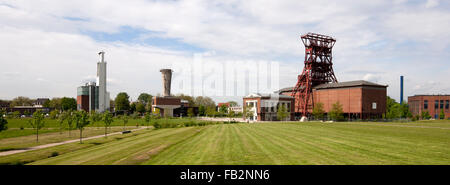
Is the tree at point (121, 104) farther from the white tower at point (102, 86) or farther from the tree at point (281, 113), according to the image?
the tree at point (281, 113)

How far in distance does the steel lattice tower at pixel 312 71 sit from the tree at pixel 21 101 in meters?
175

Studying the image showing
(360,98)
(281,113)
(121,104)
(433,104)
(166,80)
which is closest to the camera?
(281,113)

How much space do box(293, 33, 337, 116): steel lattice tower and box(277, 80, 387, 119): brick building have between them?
8.77 m

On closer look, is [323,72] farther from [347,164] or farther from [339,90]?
[347,164]

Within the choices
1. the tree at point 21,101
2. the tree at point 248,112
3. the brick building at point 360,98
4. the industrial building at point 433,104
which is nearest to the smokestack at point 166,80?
the tree at point 248,112

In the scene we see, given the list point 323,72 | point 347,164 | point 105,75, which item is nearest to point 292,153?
point 347,164

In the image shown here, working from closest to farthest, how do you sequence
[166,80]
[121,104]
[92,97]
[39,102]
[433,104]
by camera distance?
[433,104]
[92,97]
[121,104]
[166,80]
[39,102]

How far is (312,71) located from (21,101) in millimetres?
184258

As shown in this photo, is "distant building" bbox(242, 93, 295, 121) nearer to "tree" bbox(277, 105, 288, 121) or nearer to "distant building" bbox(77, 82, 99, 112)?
"tree" bbox(277, 105, 288, 121)

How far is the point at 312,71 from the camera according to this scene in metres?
94.7

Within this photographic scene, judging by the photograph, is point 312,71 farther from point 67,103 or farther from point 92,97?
point 67,103

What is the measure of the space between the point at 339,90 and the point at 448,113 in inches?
2819

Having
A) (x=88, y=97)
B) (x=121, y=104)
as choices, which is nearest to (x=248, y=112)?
(x=121, y=104)

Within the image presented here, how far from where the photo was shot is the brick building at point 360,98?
77125 millimetres
